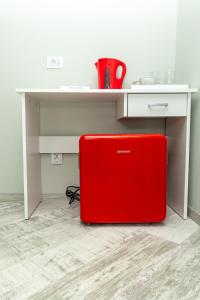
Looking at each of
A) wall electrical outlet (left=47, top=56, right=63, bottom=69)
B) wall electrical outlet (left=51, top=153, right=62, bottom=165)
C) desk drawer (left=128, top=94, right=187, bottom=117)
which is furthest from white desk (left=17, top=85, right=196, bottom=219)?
wall electrical outlet (left=47, top=56, right=63, bottom=69)

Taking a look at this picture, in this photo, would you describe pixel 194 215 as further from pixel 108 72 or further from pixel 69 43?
pixel 69 43

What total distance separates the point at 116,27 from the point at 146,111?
79cm

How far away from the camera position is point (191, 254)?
931 mm

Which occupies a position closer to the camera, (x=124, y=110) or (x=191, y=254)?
(x=191, y=254)

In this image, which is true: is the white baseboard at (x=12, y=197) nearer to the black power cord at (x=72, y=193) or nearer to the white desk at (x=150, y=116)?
the white desk at (x=150, y=116)

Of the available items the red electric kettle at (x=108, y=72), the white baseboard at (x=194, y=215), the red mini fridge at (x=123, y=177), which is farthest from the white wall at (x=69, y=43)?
the white baseboard at (x=194, y=215)

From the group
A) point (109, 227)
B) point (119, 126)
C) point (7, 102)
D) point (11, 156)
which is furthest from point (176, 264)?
point (7, 102)

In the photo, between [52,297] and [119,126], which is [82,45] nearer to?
[119,126]

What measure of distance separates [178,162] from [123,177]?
1.37ft

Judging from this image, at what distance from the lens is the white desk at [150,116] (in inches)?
48.4

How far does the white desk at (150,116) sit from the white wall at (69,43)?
0.24 metres

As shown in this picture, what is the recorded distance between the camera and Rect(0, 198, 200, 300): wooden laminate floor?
0.71m

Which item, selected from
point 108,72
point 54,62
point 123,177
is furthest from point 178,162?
point 54,62

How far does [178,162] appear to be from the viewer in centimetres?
139
